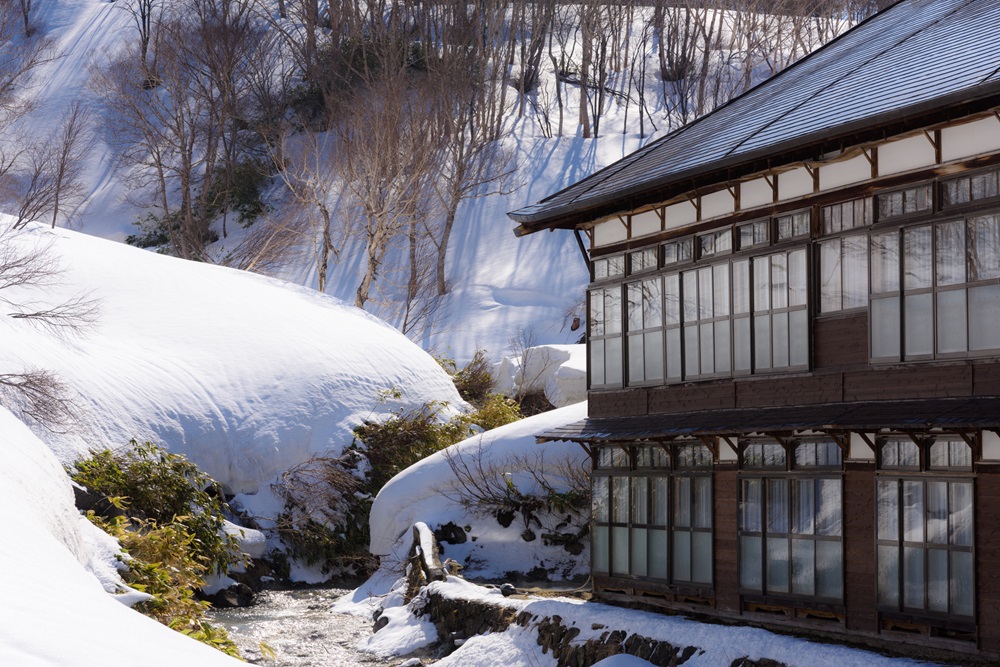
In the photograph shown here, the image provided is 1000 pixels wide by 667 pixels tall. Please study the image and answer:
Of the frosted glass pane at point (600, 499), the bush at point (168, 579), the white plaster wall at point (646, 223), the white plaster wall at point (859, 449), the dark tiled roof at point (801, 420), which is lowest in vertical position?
the bush at point (168, 579)

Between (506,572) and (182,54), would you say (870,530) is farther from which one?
(182,54)

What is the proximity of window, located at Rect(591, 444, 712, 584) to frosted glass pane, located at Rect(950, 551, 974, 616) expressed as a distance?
12.0 ft

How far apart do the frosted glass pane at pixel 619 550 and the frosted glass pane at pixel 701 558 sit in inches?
57.3

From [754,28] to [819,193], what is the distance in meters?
40.1

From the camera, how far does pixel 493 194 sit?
4794cm

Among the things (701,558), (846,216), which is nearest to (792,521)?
(701,558)

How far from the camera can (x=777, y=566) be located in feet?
42.5

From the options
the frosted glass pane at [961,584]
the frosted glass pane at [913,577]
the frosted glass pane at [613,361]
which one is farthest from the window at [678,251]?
the frosted glass pane at [961,584]

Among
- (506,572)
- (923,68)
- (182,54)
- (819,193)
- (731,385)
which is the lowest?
(506,572)

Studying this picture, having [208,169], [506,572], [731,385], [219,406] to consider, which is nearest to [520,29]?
[208,169]

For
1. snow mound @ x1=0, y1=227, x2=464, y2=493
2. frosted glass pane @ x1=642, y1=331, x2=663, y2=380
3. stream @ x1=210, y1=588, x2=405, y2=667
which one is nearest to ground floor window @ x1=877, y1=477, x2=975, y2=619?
frosted glass pane @ x1=642, y1=331, x2=663, y2=380

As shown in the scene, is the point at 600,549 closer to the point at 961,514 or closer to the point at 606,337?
the point at 606,337

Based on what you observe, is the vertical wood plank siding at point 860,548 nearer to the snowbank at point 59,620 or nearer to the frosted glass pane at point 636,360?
the frosted glass pane at point 636,360

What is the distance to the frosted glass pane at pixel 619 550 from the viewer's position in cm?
1562
